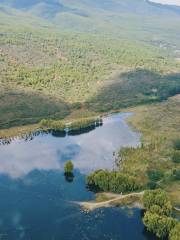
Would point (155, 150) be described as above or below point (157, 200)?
below

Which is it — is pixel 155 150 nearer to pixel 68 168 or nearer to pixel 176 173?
pixel 176 173

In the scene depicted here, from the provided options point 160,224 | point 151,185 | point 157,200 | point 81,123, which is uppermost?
point 157,200

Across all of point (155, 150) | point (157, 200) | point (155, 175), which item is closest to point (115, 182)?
point (157, 200)

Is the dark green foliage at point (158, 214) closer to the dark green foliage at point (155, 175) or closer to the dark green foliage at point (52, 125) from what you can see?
the dark green foliage at point (155, 175)

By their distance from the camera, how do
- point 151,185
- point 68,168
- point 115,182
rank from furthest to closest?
point 68,168 → point 151,185 → point 115,182

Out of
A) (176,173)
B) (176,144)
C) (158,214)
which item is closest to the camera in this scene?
(158,214)

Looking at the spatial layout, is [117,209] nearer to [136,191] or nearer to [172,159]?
[136,191]

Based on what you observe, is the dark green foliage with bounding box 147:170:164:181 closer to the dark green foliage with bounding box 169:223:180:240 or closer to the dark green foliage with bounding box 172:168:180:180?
the dark green foliage with bounding box 172:168:180:180

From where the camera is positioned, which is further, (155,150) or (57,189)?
(155,150)
